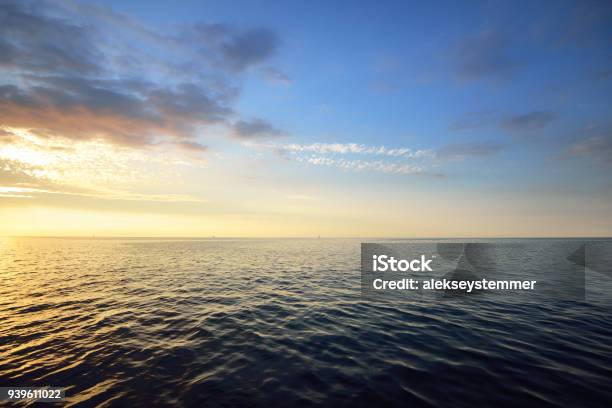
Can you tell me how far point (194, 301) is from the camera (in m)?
19.7

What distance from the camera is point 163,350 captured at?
36.8 ft

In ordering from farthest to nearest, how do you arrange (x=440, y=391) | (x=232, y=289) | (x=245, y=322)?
(x=232, y=289), (x=245, y=322), (x=440, y=391)

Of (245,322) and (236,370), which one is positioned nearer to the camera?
(236,370)

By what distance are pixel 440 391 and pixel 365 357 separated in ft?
9.89

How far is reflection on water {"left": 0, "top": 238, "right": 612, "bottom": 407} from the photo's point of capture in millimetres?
8102

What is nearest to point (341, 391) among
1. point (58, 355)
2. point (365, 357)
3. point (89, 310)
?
point (365, 357)

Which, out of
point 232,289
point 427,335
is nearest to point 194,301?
point 232,289

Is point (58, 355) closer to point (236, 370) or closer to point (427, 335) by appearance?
point (236, 370)

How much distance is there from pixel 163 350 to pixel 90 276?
91.9 ft

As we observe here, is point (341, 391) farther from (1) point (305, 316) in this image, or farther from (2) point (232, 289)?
(2) point (232, 289)

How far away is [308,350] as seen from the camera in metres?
11.3

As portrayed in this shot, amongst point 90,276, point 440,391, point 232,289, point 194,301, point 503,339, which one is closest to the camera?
point 440,391

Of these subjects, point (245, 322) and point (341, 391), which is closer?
point (341, 391)

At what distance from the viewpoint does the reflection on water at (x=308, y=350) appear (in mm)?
8102
